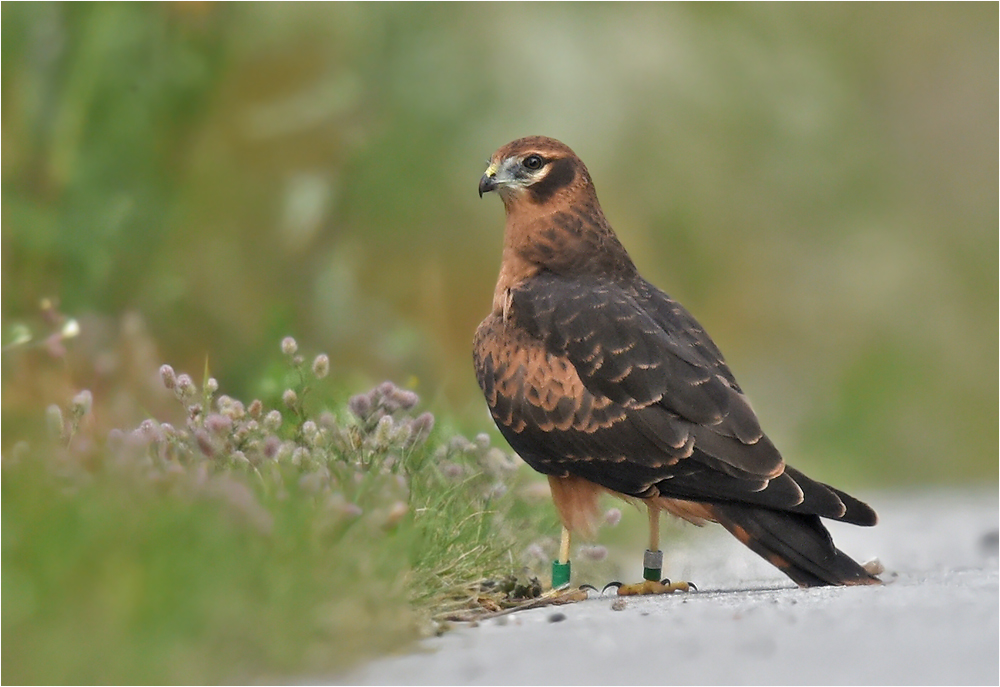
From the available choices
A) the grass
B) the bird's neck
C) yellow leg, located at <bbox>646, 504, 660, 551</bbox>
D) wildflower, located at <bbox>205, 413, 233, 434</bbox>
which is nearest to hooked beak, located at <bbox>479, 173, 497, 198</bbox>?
the bird's neck

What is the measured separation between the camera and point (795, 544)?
4.98 metres

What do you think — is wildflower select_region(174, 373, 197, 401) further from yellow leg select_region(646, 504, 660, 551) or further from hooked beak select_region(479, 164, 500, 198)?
yellow leg select_region(646, 504, 660, 551)

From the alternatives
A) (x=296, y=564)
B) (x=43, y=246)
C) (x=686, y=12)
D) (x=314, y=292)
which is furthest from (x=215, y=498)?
(x=686, y=12)

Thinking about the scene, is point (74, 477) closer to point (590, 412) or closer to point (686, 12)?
point (590, 412)

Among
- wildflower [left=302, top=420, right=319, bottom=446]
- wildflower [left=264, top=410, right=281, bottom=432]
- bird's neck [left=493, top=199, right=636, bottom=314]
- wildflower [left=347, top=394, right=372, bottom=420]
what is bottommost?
wildflower [left=302, top=420, right=319, bottom=446]

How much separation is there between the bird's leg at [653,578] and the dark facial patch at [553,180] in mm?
1678

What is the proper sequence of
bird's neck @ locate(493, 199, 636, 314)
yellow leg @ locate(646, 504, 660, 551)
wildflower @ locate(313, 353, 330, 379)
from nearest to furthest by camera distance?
wildflower @ locate(313, 353, 330, 379), yellow leg @ locate(646, 504, 660, 551), bird's neck @ locate(493, 199, 636, 314)

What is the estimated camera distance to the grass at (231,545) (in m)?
3.44

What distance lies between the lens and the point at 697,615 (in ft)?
13.5

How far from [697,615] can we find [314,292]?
227 inches

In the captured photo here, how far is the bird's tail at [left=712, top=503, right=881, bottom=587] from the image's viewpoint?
193 inches

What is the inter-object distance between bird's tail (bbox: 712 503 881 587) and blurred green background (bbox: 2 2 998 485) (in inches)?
79.5

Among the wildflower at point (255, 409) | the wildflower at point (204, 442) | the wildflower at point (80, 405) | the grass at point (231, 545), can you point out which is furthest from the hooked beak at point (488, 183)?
the wildflower at point (80, 405)

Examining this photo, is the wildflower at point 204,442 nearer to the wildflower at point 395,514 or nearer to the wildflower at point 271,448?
the wildflower at point 271,448
